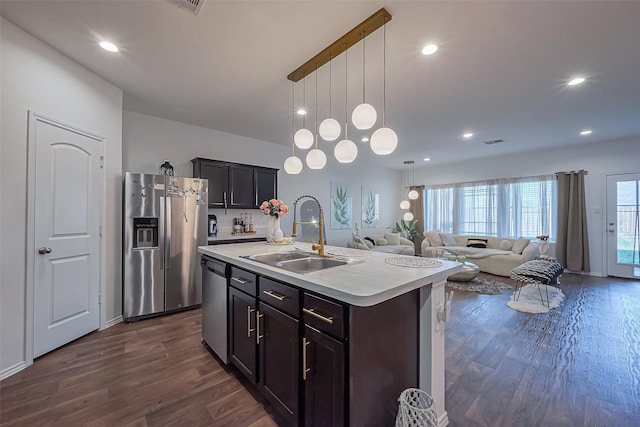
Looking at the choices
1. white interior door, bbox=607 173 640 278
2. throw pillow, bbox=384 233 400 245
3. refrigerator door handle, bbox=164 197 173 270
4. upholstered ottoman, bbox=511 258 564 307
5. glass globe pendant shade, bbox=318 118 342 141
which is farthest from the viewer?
throw pillow, bbox=384 233 400 245

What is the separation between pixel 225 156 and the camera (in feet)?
15.0

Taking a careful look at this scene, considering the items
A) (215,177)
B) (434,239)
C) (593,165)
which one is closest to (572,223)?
(593,165)

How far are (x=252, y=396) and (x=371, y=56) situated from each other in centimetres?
291

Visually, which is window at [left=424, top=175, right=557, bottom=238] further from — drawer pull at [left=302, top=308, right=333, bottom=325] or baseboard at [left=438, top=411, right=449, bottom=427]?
drawer pull at [left=302, top=308, right=333, bottom=325]

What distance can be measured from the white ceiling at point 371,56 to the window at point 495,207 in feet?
7.20

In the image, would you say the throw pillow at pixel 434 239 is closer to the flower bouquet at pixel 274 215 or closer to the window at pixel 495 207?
the window at pixel 495 207

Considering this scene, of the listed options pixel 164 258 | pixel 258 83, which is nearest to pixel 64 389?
pixel 164 258

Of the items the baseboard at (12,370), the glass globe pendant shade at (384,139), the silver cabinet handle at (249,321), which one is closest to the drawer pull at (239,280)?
the silver cabinet handle at (249,321)

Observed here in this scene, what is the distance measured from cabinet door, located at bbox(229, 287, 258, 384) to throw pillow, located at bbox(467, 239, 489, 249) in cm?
605

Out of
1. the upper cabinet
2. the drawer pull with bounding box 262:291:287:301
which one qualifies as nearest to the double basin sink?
the drawer pull with bounding box 262:291:287:301

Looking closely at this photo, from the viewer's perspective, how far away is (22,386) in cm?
189

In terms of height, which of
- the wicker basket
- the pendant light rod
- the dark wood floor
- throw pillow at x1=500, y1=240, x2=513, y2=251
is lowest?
the dark wood floor

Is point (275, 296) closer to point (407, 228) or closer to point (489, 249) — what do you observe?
point (489, 249)

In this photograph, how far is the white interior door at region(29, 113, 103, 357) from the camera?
2281mm
